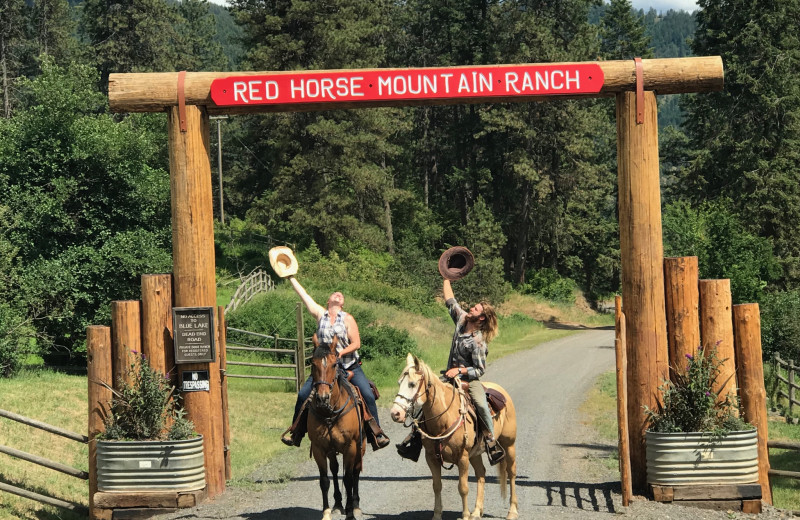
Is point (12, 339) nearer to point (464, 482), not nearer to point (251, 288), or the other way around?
point (251, 288)

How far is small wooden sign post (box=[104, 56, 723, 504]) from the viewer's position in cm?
1200

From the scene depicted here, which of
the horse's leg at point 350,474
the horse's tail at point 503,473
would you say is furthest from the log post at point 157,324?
the horse's tail at point 503,473

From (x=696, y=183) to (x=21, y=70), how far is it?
160 feet

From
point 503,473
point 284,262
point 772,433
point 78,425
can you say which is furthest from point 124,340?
point 772,433

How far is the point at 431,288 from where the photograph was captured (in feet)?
156

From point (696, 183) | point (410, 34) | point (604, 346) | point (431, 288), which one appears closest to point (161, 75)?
point (604, 346)

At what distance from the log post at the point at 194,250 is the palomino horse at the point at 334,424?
186 cm

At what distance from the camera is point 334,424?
35.6ft

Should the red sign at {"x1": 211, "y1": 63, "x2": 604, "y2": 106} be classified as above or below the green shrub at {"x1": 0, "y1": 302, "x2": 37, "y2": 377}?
above

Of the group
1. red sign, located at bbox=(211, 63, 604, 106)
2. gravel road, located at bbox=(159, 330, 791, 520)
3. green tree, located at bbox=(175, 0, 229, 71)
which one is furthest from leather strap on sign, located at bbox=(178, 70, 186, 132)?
green tree, located at bbox=(175, 0, 229, 71)

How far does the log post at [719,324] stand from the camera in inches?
468

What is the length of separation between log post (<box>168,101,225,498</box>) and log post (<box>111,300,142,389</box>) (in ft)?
1.91

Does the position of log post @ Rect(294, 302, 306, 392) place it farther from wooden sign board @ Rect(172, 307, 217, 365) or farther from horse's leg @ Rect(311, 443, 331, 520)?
horse's leg @ Rect(311, 443, 331, 520)

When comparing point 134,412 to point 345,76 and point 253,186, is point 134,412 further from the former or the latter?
point 253,186
